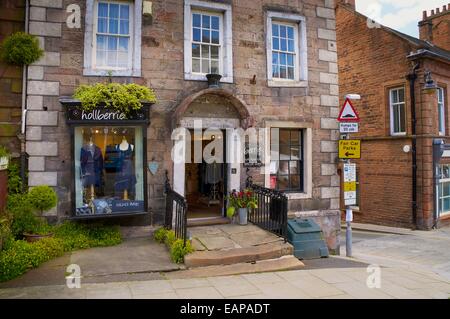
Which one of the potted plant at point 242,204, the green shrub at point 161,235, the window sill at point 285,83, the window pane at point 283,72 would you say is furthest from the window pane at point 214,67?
the green shrub at point 161,235

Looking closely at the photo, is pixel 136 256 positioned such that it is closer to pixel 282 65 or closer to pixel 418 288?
pixel 418 288

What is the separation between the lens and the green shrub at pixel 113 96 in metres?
7.20

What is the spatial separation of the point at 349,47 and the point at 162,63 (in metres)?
12.7

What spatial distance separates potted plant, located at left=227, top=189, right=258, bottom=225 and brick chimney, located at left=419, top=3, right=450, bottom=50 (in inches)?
666

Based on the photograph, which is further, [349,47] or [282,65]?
[349,47]

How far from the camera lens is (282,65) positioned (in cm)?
952

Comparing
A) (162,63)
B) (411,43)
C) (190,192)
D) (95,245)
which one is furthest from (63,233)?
(411,43)

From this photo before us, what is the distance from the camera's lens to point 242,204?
27.7ft

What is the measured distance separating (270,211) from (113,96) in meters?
4.32

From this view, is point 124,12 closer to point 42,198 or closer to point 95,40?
point 95,40

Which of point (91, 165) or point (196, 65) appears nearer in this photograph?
point (91, 165)

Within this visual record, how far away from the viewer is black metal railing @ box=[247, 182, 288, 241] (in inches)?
297

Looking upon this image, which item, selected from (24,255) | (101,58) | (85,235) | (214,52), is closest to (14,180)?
(85,235)
